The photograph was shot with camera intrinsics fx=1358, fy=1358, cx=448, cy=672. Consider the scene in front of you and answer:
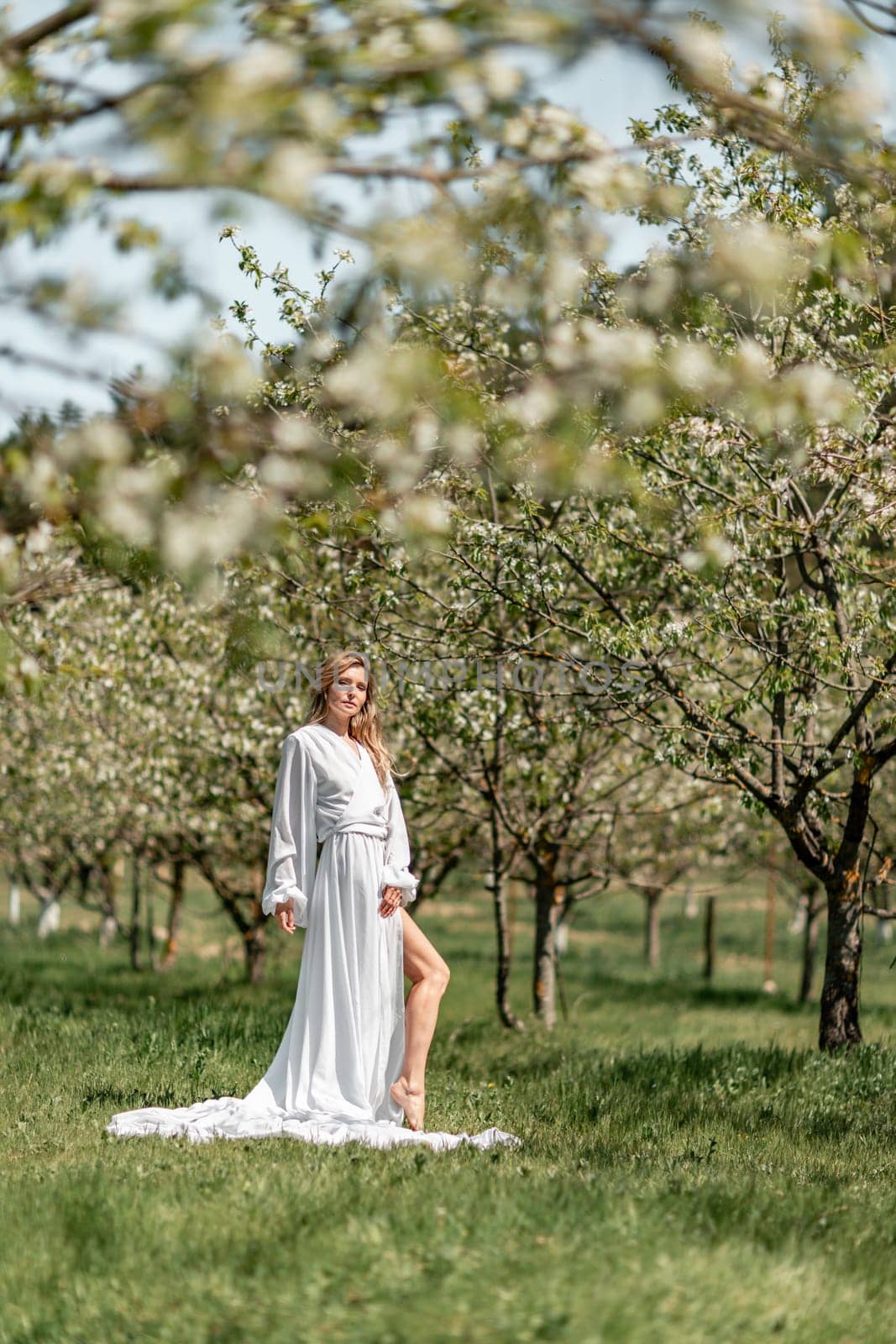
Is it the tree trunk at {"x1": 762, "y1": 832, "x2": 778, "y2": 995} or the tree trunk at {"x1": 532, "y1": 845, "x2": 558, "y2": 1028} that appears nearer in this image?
the tree trunk at {"x1": 532, "y1": 845, "x2": 558, "y2": 1028}

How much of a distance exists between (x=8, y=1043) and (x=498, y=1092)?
14.0 ft

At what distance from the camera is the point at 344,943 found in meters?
7.89

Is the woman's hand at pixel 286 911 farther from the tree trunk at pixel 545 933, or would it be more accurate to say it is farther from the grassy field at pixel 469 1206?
the tree trunk at pixel 545 933

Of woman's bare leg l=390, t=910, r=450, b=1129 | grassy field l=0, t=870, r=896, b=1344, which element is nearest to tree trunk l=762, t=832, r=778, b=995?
grassy field l=0, t=870, r=896, b=1344

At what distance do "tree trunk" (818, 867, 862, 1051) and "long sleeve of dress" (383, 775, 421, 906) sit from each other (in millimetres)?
4590

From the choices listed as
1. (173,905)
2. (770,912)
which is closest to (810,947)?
(770,912)

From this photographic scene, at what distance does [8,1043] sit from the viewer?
11.2m

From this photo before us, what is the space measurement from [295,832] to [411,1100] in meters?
1.68

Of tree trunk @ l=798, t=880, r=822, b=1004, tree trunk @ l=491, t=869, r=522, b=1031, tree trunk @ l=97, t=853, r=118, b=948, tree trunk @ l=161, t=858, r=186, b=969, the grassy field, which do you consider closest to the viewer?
the grassy field

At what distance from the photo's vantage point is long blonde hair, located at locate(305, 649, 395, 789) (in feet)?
27.0

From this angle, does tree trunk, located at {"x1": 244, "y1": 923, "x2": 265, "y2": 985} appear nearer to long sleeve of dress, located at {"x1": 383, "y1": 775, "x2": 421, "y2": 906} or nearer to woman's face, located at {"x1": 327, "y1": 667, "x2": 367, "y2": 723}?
long sleeve of dress, located at {"x1": 383, "y1": 775, "x2": 421, "y2": 906}

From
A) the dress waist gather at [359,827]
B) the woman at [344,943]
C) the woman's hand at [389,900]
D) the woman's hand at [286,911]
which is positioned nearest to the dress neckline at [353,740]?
the woman at [344,943]

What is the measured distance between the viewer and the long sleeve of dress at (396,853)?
315 inches

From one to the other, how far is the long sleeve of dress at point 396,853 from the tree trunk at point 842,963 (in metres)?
4.59
